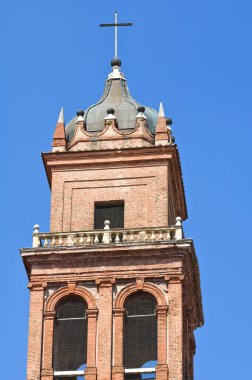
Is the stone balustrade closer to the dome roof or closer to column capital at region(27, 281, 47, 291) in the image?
column capital at region(27, 281, 47, 291)

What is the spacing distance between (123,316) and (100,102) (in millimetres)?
12674

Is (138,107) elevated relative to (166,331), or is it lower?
elevated

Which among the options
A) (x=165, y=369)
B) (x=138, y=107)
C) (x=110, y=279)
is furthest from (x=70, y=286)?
(x=138, y=107)

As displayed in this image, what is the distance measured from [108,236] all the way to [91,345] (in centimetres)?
495

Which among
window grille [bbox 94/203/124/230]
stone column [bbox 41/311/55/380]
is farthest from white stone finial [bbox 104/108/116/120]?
stone column [bbox 41/311/55/380]

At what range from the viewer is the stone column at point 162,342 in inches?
2350

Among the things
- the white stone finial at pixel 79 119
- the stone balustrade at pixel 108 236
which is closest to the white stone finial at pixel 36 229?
the stone balustrade at pixel 108 236

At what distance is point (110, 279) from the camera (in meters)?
62.0

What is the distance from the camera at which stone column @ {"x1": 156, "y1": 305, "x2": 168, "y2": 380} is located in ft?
196

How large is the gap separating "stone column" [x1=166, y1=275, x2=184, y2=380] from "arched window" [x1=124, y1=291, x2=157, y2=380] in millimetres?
745

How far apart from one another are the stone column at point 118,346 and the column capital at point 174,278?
229 cm

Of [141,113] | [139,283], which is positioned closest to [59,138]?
[141,113]

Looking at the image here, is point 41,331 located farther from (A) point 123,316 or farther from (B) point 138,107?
(B) point 138,107

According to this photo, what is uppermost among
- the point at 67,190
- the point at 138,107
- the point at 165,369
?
the point at 138,107
